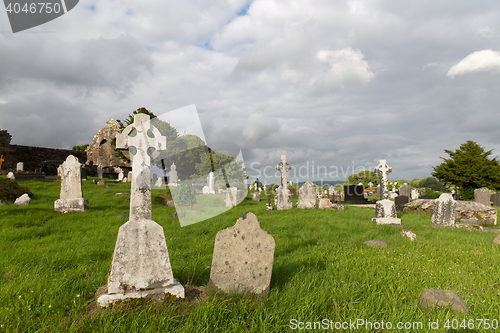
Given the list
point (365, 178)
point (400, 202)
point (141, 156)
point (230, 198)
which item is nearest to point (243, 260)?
point (141, 156)

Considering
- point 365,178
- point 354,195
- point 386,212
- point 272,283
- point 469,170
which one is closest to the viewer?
point 272,283

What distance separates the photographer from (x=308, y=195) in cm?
1410

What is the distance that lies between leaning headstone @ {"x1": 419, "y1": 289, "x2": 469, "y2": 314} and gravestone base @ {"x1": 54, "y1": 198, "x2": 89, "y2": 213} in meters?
11.0

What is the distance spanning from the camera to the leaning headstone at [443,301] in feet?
9.75

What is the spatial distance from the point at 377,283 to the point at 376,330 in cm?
116

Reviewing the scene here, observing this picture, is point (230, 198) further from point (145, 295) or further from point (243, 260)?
point (145, 295)

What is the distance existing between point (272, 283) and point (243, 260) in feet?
1.95

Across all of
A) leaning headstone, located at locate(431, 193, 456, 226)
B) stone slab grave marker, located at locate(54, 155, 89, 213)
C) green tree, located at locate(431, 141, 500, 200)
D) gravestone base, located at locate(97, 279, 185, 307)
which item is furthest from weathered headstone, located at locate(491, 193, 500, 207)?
stone slab grave marker, located at locate(54, 155, 89, 213)

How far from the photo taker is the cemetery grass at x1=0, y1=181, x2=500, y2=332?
2588mm

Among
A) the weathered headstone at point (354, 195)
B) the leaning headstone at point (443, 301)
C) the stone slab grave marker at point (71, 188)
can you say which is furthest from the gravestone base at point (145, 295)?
the weathered headstone at point (354, 195)

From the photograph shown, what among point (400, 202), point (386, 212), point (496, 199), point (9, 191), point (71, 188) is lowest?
point (496, 199)

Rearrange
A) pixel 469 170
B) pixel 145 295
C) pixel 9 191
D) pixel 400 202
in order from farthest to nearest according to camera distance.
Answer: pixel 469 170 → pixel 400 202 → pixel 9 191 → pixel 145 295

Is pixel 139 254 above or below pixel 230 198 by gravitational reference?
above

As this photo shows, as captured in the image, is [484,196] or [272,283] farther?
[484,196]
